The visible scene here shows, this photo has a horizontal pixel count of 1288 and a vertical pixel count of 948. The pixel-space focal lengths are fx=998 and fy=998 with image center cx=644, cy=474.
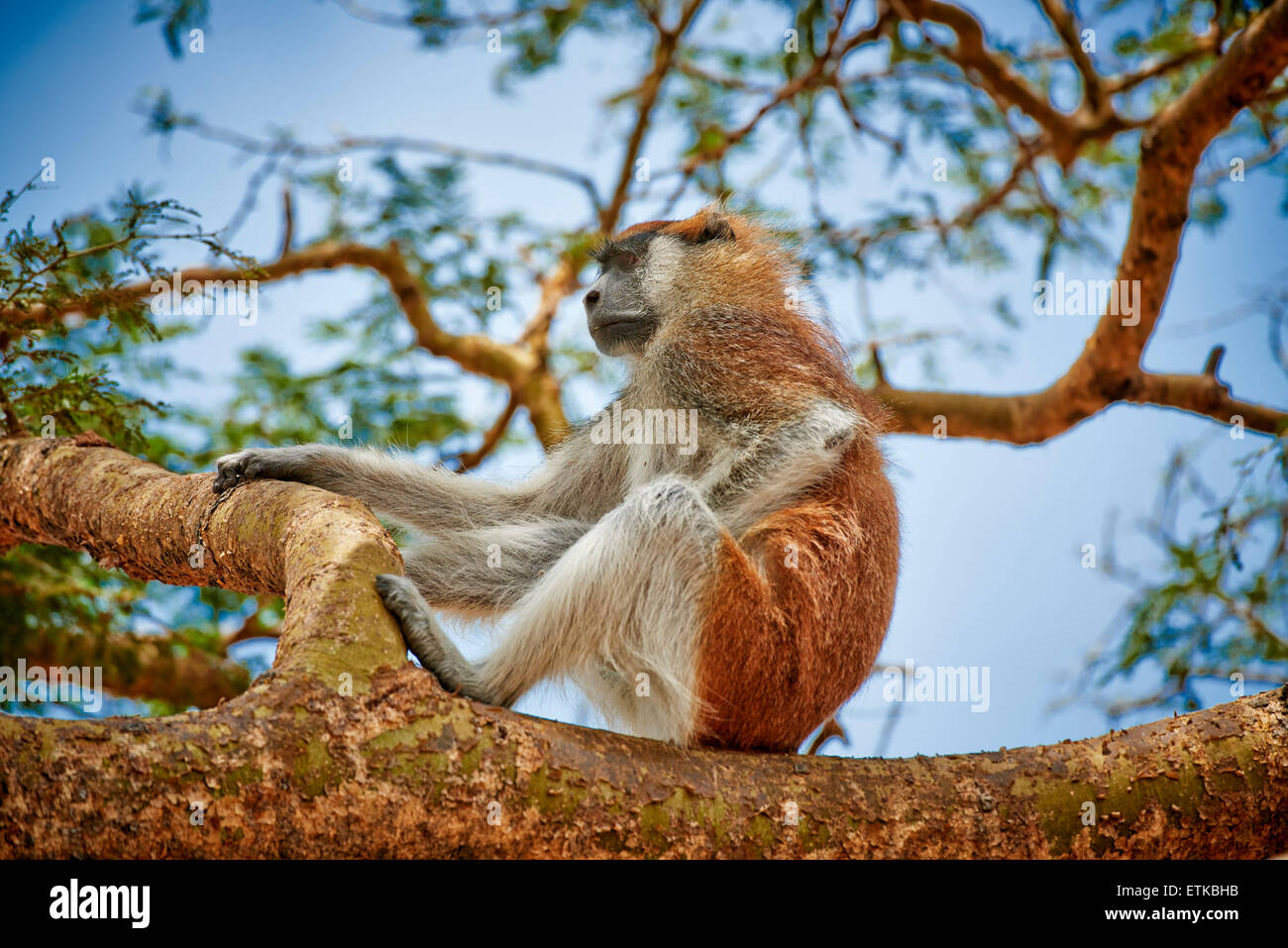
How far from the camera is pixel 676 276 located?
574 centimetres

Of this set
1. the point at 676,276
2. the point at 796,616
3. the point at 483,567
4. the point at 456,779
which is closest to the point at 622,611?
the point at 796,616

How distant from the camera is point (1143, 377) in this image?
23.5 ft

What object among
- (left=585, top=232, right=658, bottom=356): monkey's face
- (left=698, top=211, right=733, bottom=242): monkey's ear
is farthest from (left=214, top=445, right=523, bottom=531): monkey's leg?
(left=698, top=211, right=733, bottom=242): monkey's ear

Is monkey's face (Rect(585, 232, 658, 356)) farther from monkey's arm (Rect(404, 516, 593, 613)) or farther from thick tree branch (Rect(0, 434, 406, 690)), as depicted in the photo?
thick tree branch (Rect(0, 434, 406, 690))

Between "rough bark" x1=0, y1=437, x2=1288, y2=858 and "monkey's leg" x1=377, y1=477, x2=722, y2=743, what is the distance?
14.8 inches

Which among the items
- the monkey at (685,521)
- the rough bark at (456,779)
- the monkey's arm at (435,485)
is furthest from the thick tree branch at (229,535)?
the monkey's arm at (435,485)

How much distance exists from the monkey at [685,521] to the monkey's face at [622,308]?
12mm

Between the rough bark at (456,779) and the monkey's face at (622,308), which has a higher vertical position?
the monkey's face at (622,308)

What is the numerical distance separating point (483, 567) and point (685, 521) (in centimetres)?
132

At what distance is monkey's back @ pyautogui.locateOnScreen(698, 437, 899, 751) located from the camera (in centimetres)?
386

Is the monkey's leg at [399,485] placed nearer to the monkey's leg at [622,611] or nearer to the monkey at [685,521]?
the monkey at [685,521]

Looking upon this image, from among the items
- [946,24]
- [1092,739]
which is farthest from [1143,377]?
[1092,739]

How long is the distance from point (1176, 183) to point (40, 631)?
7852mm

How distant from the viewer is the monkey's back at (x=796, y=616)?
152 inches
